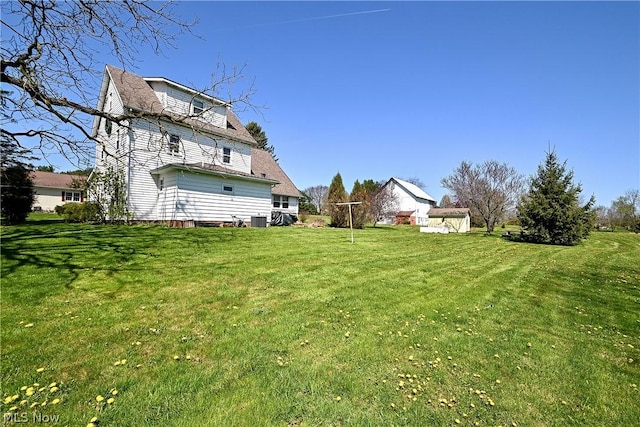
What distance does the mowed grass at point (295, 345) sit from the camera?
8.33 feet

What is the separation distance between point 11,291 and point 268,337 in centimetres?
420

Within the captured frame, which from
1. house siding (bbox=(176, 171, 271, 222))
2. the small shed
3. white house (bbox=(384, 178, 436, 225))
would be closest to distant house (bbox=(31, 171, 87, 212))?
house siding (bbox=(176, 171, 271, 222))

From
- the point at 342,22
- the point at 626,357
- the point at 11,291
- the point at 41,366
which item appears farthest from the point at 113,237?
the point at 626,357

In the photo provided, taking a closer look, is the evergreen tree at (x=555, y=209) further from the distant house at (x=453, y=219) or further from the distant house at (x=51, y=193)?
the distant house at (x=51, y=193)

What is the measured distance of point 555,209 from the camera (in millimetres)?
17953

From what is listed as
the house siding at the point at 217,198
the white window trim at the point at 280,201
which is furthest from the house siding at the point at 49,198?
the house siding at the point at 217,198

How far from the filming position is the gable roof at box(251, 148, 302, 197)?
23.6 m

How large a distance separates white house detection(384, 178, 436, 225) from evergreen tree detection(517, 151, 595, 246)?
24923mm

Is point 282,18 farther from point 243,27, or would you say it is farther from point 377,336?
point 377,336

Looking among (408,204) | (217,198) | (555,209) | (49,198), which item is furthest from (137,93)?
(408,204)

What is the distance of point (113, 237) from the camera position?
897 cm

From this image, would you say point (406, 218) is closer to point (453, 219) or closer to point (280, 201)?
point (453, 219)

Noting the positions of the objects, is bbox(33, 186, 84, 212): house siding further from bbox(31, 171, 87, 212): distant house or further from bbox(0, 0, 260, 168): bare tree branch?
bbox(0, 0, 260, 168): bare tree branch

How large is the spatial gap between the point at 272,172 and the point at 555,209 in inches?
793
